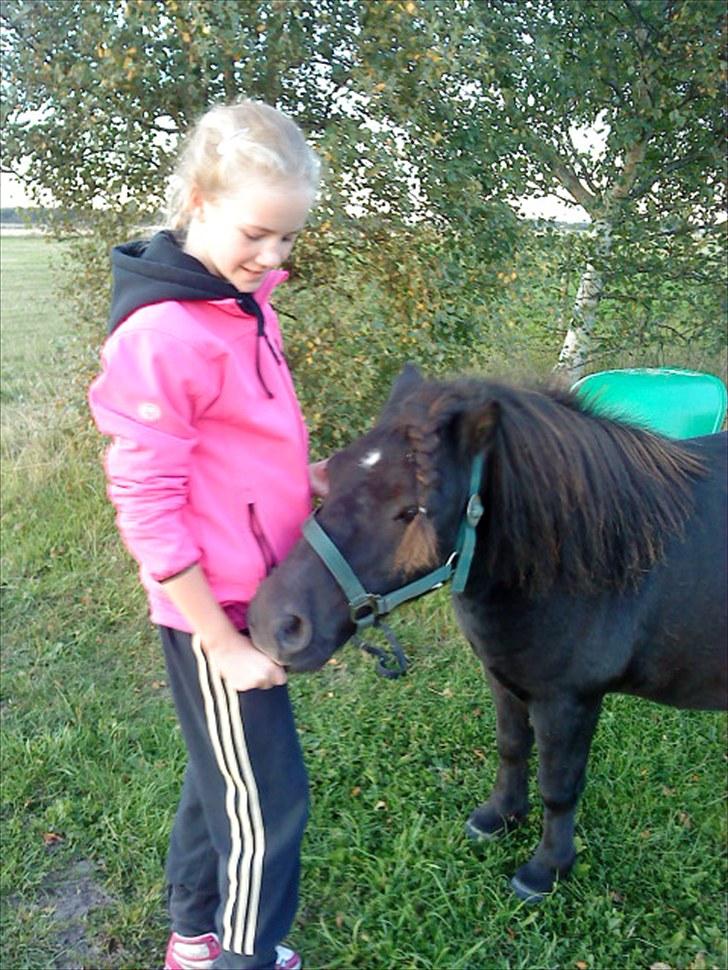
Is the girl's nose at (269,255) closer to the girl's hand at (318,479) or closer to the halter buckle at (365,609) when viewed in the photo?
the girl's hand at (318,479)

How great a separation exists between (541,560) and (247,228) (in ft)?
3.42

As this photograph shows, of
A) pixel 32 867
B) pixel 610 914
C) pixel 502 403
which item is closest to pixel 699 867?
pixel 610 914

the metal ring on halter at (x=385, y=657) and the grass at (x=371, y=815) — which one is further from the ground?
the metal ring on halter at (x=385, y=657)

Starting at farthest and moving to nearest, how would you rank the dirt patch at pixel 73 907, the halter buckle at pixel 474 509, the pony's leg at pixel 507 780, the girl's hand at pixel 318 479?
the pony's leg at pixel 507 780
the dirt patch at pixel 73 907
the girl's hand at pixel 318 479
the halter buckle at pixel 474 509

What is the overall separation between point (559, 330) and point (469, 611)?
4.15 meters

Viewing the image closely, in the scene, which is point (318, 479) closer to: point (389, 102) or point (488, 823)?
point (488, 823)

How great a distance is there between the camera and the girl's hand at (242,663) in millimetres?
1630

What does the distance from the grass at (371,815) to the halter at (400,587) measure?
1094 millimetres

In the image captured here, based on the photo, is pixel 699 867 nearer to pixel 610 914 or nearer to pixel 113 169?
pixel 610 914

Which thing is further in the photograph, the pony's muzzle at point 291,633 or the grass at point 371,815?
the grass at point 371,815

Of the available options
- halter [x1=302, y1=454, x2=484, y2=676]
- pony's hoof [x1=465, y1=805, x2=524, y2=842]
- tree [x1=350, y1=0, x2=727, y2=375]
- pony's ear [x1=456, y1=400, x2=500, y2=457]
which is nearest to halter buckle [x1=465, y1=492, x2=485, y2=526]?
halter [x1=302, y1=454, x2=484, y2=676]

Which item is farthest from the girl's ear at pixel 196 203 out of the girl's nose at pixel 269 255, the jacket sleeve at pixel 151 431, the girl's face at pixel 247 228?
the jacket sleeve at pixel 151 431

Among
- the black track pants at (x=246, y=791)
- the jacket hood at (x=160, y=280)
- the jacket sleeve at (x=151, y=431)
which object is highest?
the jacket hood at (x=160, y=280)

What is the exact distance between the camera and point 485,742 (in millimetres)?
3184
